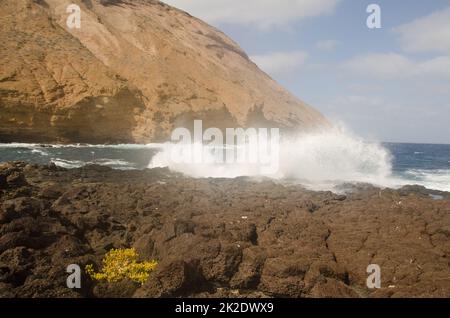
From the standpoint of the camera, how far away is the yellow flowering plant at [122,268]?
19.8 ft

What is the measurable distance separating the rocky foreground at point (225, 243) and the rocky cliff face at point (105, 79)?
19.2 m

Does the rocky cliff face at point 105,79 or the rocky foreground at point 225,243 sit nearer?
the rocky foreground at point 225,243

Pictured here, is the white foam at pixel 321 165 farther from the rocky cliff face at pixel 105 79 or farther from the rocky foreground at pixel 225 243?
the rocky cliff face at pixel 105 79

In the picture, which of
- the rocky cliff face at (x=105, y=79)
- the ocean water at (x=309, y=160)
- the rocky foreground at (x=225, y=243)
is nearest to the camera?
the rocky foreground at (x=225, y=243)

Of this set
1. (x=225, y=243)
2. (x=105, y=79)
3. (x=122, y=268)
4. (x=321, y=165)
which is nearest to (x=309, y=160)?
(x=321, y=165)

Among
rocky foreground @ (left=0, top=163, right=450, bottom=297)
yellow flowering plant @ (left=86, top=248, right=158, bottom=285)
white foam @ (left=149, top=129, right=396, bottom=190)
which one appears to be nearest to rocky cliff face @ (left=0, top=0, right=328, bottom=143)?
white foam @ (left=149, top=129, right=396, bottom=190)

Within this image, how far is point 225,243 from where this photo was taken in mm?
6699

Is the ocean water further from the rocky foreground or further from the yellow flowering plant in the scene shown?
the yellow flowering plant

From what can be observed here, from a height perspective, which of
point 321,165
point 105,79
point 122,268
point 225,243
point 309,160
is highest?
point 105,79

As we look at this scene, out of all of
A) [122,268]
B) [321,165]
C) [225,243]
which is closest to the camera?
[122,268]

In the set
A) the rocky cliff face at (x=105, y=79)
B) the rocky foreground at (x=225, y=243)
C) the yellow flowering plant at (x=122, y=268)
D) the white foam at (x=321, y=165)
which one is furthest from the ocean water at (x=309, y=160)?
the yellow flowering plant at (x=122, y=268)

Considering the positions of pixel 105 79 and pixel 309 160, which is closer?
pixel 309 160

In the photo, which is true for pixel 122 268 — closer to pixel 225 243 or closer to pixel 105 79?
pixel 225 243

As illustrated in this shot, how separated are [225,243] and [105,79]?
1096 inches
